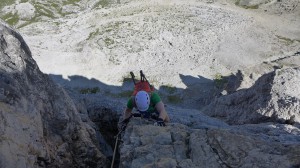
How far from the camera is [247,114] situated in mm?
31406

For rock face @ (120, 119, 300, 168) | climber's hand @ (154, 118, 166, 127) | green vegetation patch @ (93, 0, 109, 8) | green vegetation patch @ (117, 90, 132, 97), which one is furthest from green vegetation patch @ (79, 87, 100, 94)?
green vegetation patch @ (93, 0, 109, 8)

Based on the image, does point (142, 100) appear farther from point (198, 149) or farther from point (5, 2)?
point (5, 2)

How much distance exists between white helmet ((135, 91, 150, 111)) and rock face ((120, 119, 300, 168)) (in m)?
1.48

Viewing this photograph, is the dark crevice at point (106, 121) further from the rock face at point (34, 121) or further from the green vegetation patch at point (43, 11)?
the green vegetation patch at point (43, 11)

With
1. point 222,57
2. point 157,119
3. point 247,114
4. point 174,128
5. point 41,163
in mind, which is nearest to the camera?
point 41,163

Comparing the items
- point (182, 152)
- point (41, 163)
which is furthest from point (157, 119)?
Result: point (41, 163)

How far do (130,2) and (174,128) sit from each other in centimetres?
6520

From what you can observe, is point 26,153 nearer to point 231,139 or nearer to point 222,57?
point 231,139

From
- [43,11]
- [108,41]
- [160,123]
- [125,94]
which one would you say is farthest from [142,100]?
[43,11]

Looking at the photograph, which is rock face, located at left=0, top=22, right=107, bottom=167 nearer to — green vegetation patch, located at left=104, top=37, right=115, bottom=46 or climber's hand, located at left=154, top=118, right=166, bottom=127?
climber's hand, located at left=154, top=118, right=166, bottom=127

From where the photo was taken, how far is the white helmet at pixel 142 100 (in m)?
19.2

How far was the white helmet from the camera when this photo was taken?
755 inches

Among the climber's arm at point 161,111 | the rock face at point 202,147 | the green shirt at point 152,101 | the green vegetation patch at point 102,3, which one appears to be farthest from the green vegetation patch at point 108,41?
the climber's arm at point 161,111

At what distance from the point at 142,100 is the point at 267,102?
15135mm
